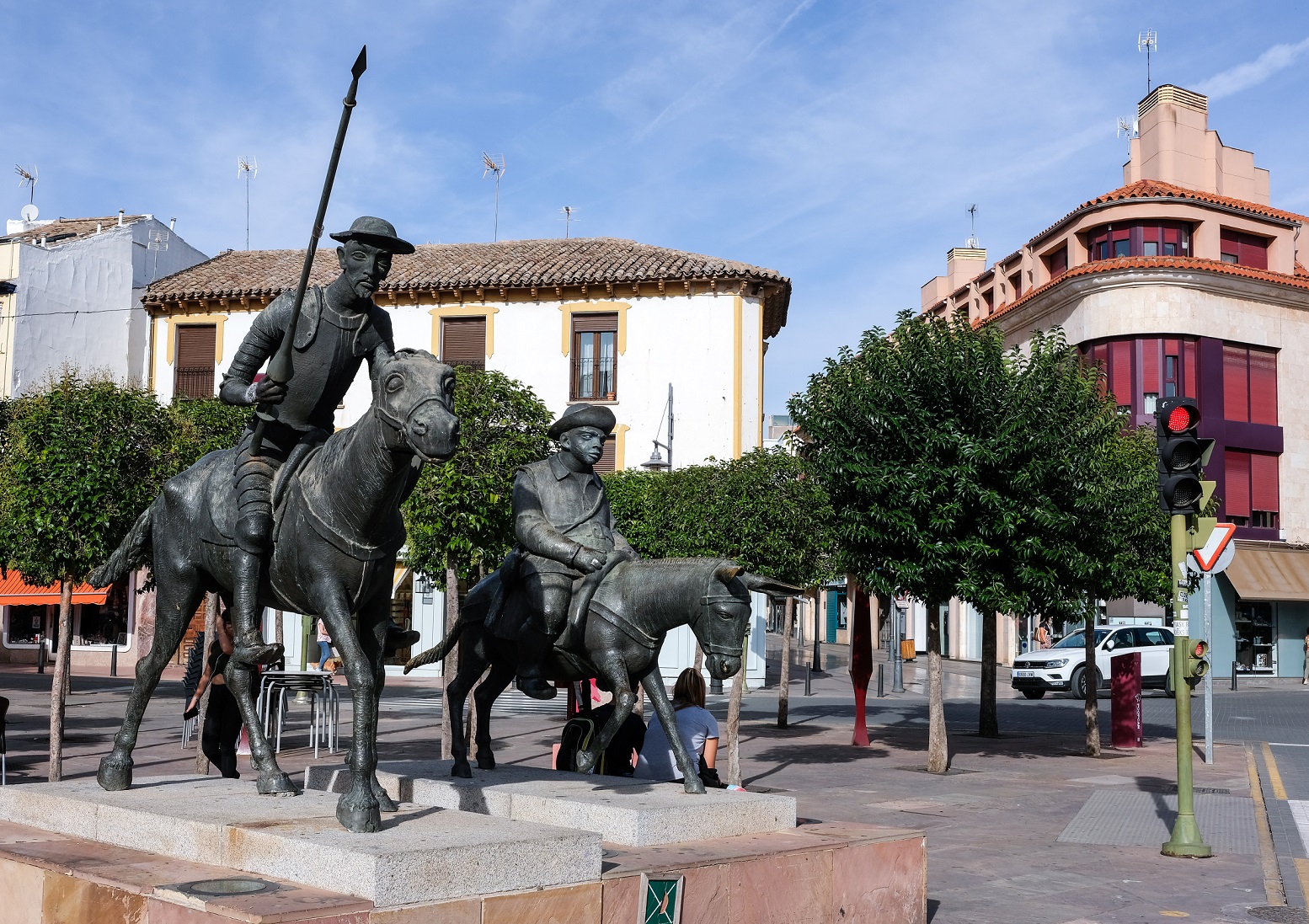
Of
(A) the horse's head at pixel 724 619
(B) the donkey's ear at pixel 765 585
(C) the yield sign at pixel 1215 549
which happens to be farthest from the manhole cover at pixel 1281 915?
(C) the yield sign at pixel 1215 549

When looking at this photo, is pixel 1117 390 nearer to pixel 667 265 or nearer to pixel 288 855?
pixel 667 265

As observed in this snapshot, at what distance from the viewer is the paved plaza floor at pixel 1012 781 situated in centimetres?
811

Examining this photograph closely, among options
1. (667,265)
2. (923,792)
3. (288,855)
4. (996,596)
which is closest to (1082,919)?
(288,855)

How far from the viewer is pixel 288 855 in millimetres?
4473

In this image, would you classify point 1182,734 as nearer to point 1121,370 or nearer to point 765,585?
point 765,585

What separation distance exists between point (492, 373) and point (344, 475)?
785 centimetres

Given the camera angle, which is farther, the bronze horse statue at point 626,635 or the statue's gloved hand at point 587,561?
the statue's gloved hand at point 587,561

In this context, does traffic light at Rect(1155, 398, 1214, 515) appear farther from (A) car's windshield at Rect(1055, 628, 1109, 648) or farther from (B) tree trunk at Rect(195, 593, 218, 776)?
(A) car's windshield at Rect(1055, 628, 1109, 648)

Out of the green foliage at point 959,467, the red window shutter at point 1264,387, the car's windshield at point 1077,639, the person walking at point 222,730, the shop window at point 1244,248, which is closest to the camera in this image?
the person walking at point 222,730

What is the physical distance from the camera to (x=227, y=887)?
14.1 feet

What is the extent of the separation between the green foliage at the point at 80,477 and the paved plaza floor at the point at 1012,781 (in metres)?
2.26

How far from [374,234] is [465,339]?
28.0 metres

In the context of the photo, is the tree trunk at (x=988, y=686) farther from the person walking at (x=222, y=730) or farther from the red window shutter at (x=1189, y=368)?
the red window shutter at (x=1189, y=368)

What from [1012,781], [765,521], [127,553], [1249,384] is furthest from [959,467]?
[1249,384]
